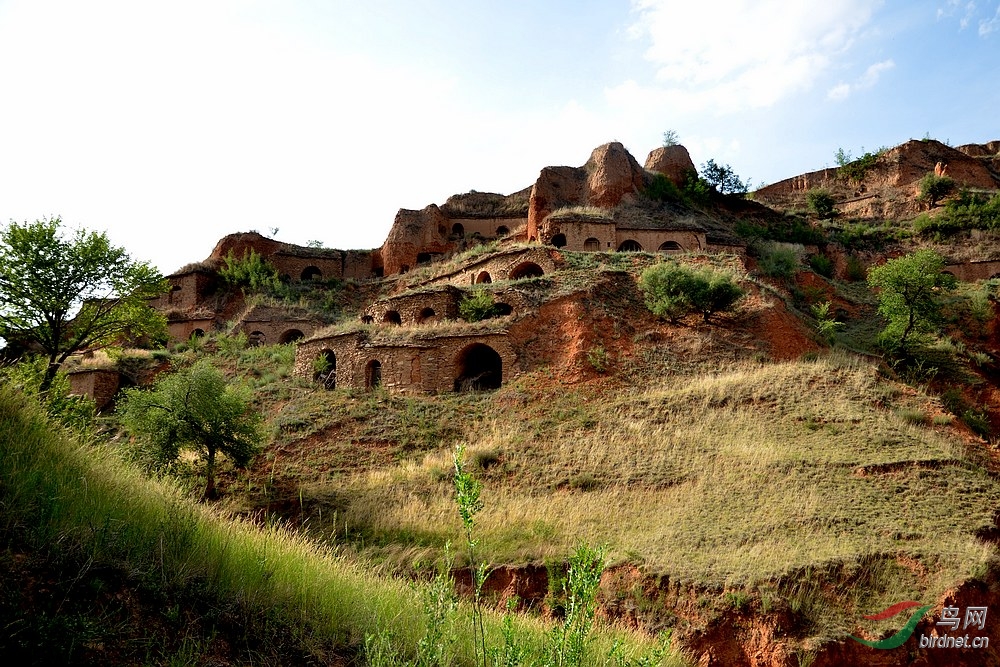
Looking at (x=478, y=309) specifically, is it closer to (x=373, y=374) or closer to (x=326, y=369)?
(x=373, y=374)

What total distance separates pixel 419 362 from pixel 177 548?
1498 cm

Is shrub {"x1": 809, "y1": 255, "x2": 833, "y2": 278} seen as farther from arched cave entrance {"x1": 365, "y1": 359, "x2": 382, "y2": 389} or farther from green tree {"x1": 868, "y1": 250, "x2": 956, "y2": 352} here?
arched cave entrance {"x1": 365, "y1": 359, "x2": 382, "y2": 389}

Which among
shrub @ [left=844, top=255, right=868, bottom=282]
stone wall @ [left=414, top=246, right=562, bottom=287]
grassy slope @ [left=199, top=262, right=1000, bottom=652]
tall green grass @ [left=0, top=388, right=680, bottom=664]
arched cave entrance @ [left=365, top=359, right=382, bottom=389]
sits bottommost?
grassy slope @ [left=199, top=262, right=1000, bottom=652]

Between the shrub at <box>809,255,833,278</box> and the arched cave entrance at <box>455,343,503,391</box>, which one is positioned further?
the shrub at <box>809,255,833,278</box>

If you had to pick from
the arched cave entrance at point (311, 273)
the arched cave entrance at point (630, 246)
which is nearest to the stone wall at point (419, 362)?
the arched cave entrance at point (630, 246)

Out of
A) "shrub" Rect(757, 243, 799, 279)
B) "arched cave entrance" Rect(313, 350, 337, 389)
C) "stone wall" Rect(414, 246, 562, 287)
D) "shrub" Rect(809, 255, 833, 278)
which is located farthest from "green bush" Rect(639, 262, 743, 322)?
"shrub" Rect(809, 255, 833, 278)

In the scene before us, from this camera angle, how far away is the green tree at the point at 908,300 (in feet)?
70.0

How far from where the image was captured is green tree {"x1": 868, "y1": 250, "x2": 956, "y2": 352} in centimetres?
2134

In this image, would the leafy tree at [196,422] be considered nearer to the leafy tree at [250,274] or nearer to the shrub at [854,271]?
the leafy tree at [250,274]

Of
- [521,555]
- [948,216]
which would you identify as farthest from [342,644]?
[948,216]

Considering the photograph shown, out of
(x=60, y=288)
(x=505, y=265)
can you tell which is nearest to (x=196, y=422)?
(x=60, y=288)

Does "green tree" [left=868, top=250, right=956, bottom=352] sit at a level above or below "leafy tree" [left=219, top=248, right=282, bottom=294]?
below

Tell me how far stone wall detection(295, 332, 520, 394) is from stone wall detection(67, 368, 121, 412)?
914 cm

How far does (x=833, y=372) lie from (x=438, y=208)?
25516mm
